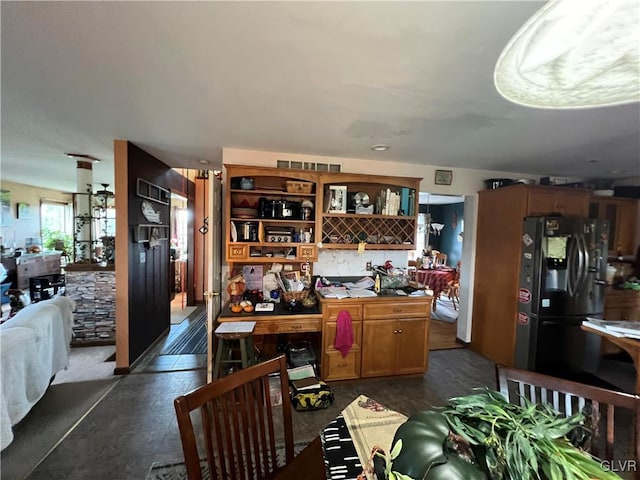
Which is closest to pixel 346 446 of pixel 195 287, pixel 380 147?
pixel 380 147

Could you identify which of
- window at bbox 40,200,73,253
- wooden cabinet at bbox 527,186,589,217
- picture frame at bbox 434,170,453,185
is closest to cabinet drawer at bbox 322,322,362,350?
picture frame at bbox 434,170,453,185

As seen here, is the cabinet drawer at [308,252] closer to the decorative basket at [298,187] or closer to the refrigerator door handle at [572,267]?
the decorative basket at [298,187]

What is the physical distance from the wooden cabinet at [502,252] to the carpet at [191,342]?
142 inches

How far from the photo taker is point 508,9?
102 cm

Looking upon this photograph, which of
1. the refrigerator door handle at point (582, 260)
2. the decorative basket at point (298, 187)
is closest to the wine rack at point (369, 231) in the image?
the decorative basket at point (298, 187)

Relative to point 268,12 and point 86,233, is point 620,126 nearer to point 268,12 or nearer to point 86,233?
point 268,12

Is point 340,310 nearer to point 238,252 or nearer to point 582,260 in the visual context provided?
point 238,252

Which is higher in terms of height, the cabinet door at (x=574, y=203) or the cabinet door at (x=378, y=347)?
the cabinet door at (x=574, y=203)

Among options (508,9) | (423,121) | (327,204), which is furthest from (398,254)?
(508,9)

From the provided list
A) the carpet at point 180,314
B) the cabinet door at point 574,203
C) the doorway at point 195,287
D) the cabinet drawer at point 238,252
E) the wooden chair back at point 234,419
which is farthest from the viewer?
the carpet at point 180,314

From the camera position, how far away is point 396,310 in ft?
9.12

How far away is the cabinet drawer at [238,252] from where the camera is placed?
275 centimetres

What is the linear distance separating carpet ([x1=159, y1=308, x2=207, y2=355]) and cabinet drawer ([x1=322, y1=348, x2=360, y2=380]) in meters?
1.70

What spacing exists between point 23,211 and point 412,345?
28.5 ft
